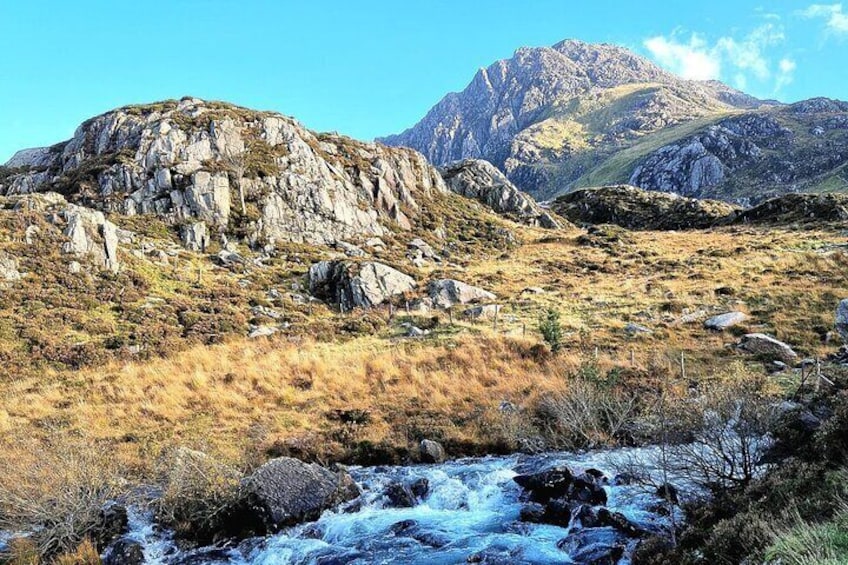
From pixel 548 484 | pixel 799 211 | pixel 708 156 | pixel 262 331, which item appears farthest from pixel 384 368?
pixel 708 156

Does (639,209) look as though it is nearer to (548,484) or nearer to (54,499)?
(548,484)

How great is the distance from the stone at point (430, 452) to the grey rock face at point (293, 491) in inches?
123

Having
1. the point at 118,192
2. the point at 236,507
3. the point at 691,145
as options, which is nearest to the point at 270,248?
the point at 118,192

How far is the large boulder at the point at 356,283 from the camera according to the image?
1423 inches

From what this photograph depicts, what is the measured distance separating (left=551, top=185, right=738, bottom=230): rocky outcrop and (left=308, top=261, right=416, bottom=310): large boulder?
60.7 metres

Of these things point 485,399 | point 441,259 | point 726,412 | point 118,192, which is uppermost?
point 118,192

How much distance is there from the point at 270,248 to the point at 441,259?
17567 mm

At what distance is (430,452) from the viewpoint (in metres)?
15.9

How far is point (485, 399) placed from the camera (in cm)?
1988

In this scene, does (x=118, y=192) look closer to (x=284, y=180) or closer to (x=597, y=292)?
(x=284, y=180)

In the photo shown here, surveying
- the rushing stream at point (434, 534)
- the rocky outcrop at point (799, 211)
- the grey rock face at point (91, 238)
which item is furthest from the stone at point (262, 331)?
the rocky outcrop at point (799, 211)

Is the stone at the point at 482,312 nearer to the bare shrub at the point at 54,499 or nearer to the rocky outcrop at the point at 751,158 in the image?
the bare shrub at the point at 54,499

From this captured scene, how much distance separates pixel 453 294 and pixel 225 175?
2733 cm

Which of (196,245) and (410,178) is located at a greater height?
(410,178)
